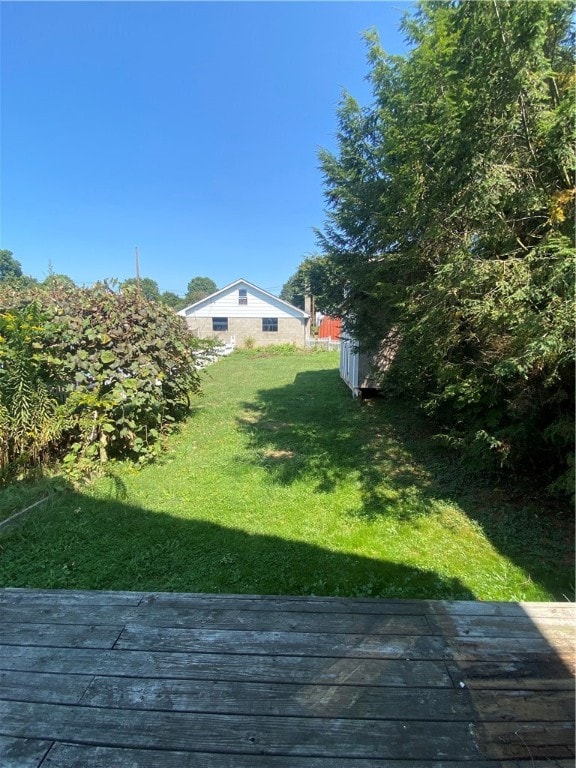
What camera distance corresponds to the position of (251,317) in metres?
23.6

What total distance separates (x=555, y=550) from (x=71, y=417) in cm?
427

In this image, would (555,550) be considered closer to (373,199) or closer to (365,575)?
(365,575)

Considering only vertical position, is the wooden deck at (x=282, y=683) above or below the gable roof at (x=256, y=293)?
below

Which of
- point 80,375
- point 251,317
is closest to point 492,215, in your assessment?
point 80,375

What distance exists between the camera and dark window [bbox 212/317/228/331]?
23.8m

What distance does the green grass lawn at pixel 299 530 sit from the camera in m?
2.40

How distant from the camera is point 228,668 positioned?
1.68 m

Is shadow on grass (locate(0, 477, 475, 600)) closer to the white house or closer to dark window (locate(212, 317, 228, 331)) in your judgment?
the white house

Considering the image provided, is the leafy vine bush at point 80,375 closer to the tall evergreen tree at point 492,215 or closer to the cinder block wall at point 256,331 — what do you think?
the tall evergreen tree at point 492,215

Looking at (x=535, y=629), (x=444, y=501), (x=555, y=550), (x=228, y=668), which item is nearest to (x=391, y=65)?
(x=444, y=501)

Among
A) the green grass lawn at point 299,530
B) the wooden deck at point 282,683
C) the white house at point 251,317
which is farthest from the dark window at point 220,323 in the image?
the wooden deck at point 282,683

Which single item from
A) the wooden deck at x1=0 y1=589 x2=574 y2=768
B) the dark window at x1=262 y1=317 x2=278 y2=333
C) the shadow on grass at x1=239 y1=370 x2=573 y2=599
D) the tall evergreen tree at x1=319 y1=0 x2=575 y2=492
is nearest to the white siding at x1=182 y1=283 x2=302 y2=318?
the dark window at x1=262 y1=317 x2=278 y2=333

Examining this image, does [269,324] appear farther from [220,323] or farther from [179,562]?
[179,562]

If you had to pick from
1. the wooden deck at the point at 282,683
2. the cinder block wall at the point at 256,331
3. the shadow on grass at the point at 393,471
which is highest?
the cinder block wall at the point at 256,331
